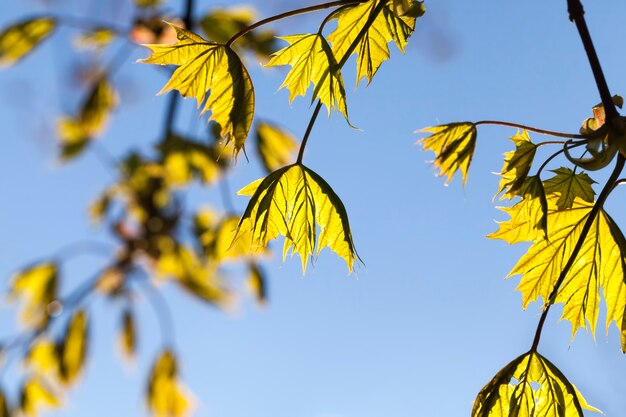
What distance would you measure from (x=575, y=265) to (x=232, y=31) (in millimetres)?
1693

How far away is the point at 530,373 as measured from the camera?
0.68m

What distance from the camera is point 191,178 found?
244 centimetres

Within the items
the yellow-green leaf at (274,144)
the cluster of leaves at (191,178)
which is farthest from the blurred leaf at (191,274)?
the yellow-green leaf at (274,144)

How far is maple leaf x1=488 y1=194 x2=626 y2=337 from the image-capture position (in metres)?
0.70

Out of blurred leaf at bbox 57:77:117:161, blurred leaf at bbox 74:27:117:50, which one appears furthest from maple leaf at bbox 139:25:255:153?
blurred leaf at bbox 57:77:117:161

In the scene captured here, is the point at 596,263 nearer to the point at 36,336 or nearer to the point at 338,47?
the point at 338,47

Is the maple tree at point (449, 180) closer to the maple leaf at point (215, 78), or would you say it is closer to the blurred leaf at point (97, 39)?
→ the maple leaf at point (215, 78)

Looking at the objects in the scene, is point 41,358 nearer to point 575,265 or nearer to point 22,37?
point 22,37

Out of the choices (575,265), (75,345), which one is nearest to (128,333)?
(75,345)

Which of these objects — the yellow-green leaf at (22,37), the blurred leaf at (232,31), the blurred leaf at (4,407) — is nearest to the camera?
the yellow-green leaf at (22,37)

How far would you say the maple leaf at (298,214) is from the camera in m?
0.69

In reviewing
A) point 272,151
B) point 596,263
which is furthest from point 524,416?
point 272,151

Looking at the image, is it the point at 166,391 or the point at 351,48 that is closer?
the point at 351,48

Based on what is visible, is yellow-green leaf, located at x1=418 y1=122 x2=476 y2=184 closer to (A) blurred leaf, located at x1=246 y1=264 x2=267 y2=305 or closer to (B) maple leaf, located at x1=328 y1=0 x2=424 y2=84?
(B) maple leaf, located at x1=328 y1=0 x2=424 y2=84
